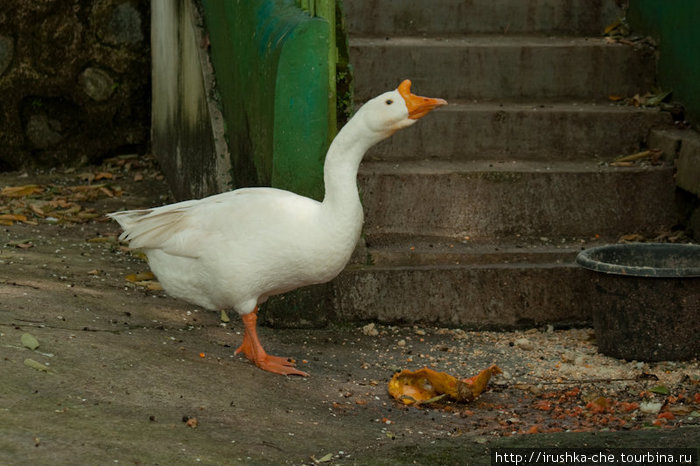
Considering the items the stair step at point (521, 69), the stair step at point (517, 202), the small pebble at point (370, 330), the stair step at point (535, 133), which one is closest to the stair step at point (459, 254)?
the stair step at point (517, 202)

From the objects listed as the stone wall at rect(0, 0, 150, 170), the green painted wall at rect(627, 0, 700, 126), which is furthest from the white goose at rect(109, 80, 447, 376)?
the stone wall at rect(0, 0, 150, 170)

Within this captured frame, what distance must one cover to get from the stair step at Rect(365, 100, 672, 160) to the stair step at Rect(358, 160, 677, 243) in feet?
1.31

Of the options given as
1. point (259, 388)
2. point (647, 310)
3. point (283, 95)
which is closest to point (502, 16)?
point (283, 95)

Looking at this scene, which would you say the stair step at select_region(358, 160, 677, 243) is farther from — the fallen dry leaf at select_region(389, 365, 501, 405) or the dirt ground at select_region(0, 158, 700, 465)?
the fallen dry leaf at select_region(389, 365, 501, 405)

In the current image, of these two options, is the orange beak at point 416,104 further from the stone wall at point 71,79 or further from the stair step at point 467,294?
the stone wall at point 71,79

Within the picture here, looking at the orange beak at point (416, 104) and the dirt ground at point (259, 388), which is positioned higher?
the orange beak at point (416, 104)

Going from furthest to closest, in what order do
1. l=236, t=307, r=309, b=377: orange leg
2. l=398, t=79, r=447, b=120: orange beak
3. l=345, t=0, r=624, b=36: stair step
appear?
l=345, t=0, r=624, b=36: stair step, l=236, t=307, r=309, b=377: orange leg, l=398, t=79, r=447, b=120: orange beak

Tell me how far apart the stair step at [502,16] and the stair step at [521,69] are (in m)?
0.44

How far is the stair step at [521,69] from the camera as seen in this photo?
690cm

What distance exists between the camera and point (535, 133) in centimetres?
661

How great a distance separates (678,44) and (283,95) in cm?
296

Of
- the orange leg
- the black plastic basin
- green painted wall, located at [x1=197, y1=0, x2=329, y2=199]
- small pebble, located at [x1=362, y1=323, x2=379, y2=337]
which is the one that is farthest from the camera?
small pebble, located at [x1=362, y1=323, x2=379, y2=337]

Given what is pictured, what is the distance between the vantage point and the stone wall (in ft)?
28.1

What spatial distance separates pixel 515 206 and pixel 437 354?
1.35 metres
